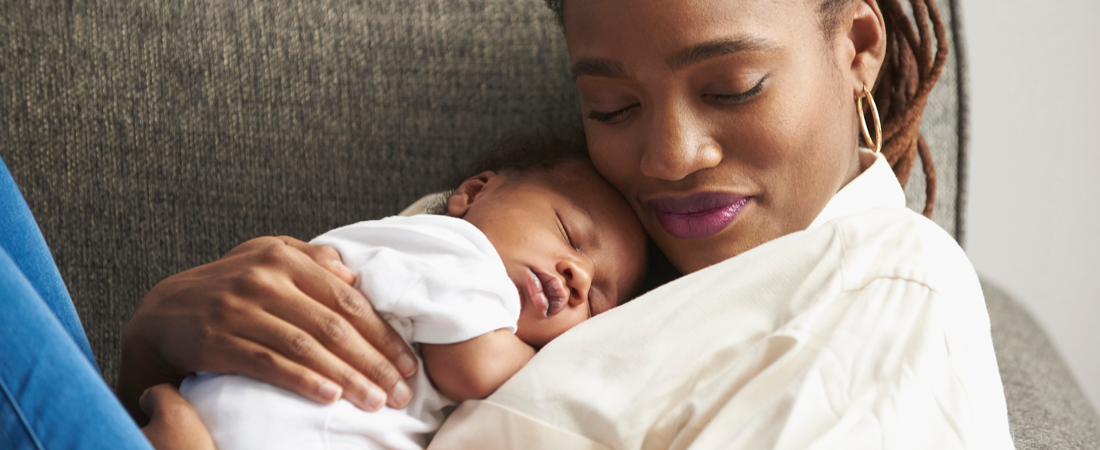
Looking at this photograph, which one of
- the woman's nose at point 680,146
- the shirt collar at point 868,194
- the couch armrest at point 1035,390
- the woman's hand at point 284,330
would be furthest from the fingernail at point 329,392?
the couch armrest at point 1035,390

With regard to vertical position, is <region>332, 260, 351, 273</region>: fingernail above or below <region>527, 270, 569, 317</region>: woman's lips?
Answer: above

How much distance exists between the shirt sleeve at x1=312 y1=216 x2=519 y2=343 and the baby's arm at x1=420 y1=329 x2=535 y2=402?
14mm

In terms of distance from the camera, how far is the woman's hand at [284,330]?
712 mm

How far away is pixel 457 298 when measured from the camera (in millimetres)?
720

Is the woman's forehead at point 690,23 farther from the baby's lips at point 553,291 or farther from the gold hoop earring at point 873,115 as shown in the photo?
the baby's lips at point 553,291

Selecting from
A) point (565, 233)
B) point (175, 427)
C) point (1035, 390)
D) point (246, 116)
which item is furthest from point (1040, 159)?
point (175, 427)

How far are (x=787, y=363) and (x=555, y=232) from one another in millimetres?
322

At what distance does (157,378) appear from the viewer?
0.88 m

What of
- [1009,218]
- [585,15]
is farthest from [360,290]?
[1009,218]

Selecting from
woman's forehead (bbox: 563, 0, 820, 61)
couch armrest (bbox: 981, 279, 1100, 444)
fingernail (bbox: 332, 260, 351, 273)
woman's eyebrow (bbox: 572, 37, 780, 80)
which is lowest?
couch armrest (bbox: 981, 279, 1100, 444)

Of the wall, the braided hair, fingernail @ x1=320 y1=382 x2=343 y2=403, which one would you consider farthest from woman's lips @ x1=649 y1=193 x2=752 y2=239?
the wall

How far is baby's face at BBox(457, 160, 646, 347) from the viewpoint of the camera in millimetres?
833

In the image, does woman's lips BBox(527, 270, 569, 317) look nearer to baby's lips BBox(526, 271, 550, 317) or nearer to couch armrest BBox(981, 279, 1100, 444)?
baby's lips BBox(526, 271, 550, 317)

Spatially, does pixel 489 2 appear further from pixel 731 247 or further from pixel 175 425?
pixel 175 425
